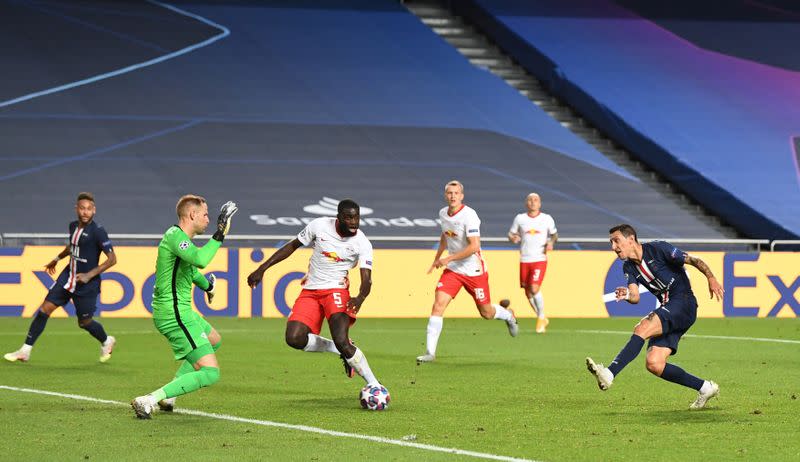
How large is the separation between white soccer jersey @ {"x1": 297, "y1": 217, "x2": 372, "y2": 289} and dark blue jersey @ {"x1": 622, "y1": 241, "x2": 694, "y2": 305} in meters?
2.45

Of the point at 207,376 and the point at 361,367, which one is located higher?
the point at 207,376

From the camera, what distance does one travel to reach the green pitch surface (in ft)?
29.8

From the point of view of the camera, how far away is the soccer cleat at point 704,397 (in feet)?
37.1

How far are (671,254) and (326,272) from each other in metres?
3.18

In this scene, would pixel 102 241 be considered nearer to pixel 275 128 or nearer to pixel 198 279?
pixel 198 279

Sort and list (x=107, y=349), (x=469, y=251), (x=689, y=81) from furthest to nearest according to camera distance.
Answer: (x=689, y=81)
(x=469, y=251)
(x=107, y=349)

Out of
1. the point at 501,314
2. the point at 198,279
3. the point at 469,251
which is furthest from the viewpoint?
the point at 501,314

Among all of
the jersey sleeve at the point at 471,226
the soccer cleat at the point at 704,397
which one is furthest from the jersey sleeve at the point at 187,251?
the jersey sleeve at the point at 471,226

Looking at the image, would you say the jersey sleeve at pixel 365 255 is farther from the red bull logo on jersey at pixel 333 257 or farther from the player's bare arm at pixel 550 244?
the player's bare arm at pixel 550 244

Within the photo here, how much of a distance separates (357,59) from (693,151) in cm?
948

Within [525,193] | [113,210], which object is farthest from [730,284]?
[113,210]

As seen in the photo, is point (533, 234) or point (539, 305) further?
point (533, 234)

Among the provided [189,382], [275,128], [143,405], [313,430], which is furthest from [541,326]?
[275,128]

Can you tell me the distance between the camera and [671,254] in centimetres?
1148
